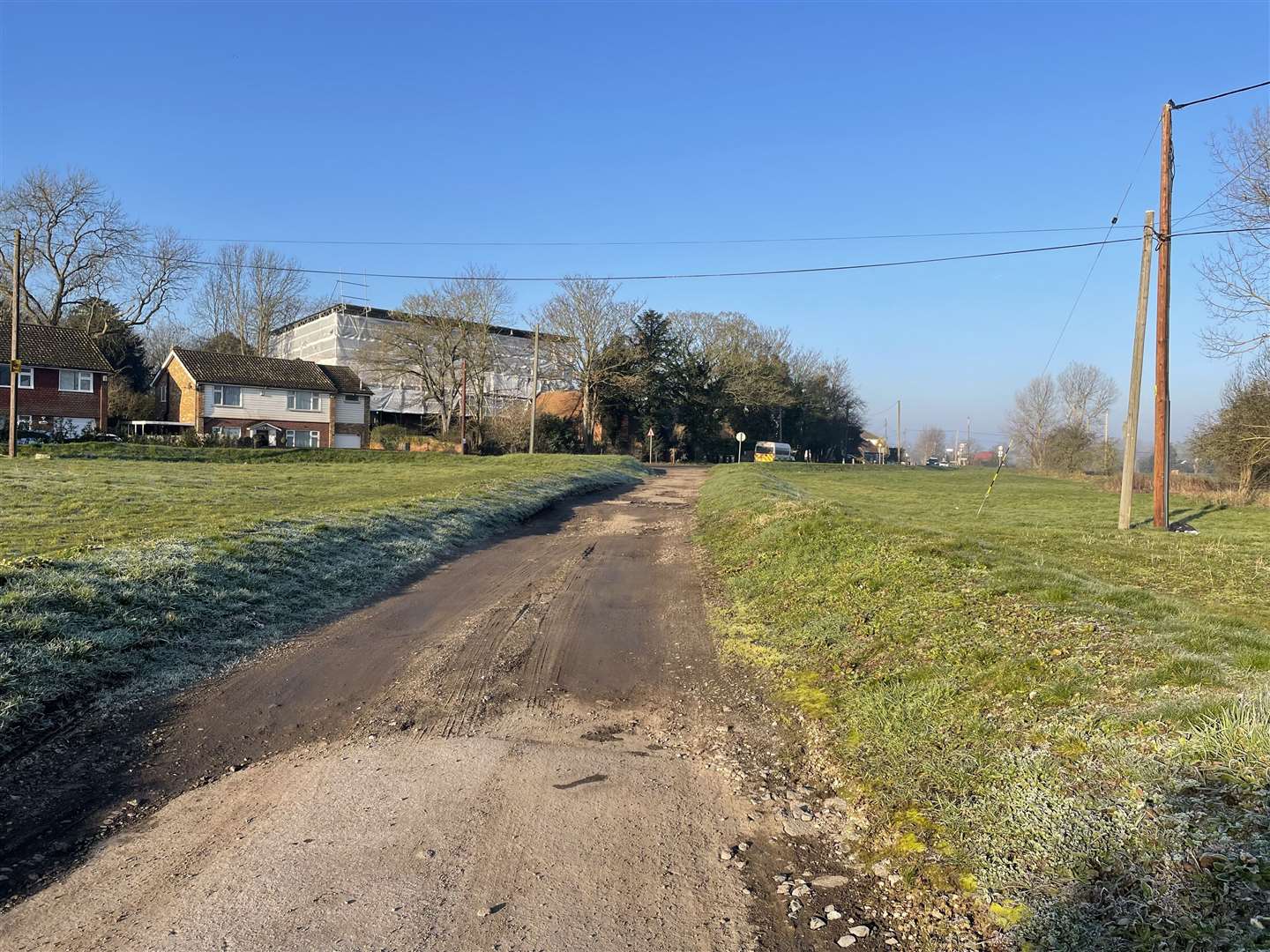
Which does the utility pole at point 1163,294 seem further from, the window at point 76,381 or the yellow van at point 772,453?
the window at point 76,381

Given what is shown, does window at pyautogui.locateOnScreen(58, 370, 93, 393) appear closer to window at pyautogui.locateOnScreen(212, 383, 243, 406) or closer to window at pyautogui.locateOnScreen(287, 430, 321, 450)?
window at pyautogui.locateOnScreen(212, 383, 243, 406)

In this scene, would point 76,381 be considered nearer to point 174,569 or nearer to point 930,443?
point 174,569

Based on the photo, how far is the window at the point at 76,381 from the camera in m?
44.2

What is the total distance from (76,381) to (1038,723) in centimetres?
5373

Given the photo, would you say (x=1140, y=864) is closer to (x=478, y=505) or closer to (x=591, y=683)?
(x=591, y=683)

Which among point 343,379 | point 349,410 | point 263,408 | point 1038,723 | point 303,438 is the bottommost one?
point 1038,723

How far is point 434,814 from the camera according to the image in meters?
3.75

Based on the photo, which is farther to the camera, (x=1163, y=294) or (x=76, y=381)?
(x=76, y=381)

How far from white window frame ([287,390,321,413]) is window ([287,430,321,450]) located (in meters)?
1.55

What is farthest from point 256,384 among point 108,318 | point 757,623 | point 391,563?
point 757,623

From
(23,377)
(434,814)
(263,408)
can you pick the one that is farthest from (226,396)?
(434,814)

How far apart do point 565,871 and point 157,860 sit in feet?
5.84

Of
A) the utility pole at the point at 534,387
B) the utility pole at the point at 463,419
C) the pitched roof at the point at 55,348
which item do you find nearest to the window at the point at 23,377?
the pitched roof at the point at 55,348

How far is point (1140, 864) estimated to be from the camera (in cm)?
286
